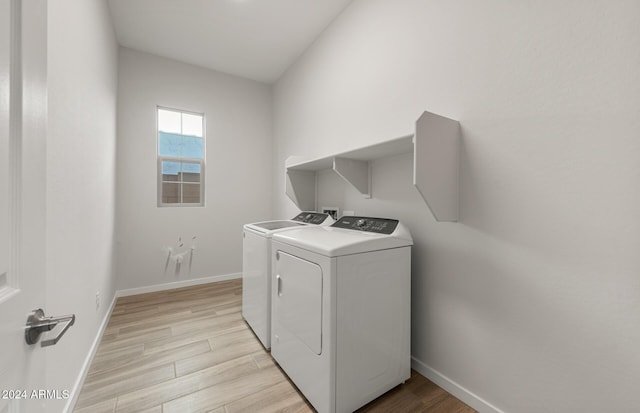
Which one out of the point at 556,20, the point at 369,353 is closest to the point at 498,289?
the point at 369,353

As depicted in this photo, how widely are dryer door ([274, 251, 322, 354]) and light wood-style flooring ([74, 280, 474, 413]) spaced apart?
368mm

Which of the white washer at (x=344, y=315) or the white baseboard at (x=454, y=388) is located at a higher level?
the white washer at (x=344, y=315)

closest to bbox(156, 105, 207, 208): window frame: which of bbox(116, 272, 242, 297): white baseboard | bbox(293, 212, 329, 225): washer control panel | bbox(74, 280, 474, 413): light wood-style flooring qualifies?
bbox(116, 272, 242, 297): white baseboard

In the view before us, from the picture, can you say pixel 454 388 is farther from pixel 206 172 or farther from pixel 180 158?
pixel 180 158

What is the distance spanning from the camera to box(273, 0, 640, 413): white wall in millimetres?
952

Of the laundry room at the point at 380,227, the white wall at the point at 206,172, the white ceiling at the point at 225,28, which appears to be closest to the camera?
the laundry room at the point at 380,227

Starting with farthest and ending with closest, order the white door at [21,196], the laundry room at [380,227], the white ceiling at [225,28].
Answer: the white ceiling at [225,28]
the laundry room at [380,227]
the white door at [21,196]

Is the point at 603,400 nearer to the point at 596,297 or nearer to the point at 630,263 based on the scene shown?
the point at 596,297

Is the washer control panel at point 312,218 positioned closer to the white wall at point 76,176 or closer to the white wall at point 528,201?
the white wall at point 528,201

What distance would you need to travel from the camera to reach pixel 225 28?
2602 mm

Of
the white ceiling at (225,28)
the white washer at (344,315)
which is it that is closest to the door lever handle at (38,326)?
the white washer at (344,315)

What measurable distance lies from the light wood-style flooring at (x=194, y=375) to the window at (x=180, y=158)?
1495 mm

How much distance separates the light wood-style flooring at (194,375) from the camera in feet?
4.59

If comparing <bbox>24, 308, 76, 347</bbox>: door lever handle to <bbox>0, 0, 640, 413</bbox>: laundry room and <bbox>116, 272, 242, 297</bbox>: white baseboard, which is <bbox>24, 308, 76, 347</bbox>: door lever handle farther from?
<bbox>116, 272, 242, 297</bbox>: white baseboard
